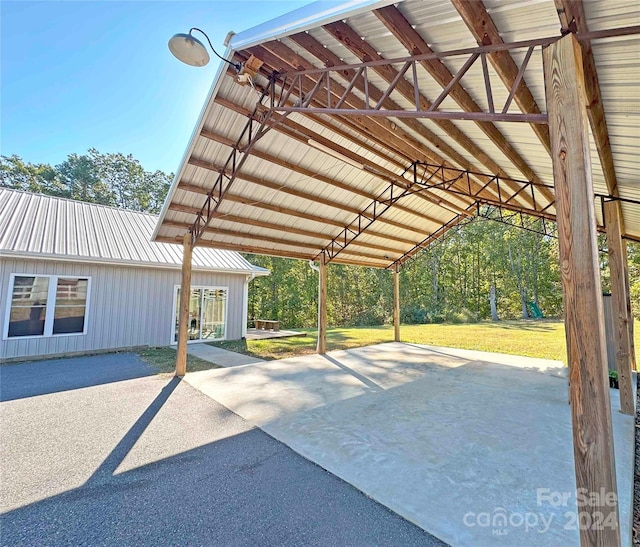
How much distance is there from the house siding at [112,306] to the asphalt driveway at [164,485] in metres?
3.96

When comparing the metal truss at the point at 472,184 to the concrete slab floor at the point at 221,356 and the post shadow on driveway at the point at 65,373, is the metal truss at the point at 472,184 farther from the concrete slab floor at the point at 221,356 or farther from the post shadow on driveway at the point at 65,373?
the post shadow on driveway at the point at 65,373

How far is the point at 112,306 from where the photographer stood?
8539 millimetres

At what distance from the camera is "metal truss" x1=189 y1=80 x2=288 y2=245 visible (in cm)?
419

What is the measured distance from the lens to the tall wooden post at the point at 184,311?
239 inches

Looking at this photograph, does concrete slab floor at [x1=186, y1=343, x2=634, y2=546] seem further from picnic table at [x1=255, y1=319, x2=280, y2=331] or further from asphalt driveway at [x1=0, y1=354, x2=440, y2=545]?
picnic table at [x1=255, y1=319, x2=280, y2=331]

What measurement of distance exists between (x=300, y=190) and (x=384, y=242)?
13.9 ft

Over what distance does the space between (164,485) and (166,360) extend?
5523 millimetres

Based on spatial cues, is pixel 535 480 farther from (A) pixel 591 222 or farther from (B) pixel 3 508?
(B) pixel 3 508

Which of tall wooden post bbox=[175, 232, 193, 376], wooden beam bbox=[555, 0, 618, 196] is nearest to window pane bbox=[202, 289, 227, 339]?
tall wooden post bbox=[175, 232, 193, 376]

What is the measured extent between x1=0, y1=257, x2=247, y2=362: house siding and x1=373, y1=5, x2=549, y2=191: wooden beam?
29.4 feet

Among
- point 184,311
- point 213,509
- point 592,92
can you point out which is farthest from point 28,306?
point 592,92

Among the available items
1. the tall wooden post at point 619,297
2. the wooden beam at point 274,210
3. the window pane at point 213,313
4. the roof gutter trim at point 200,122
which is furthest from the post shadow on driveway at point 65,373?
the tall wooden post at point 619,297

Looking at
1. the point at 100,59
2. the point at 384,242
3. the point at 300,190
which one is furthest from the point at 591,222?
the point at 100,59

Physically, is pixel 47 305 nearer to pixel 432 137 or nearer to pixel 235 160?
pixel 235 160
